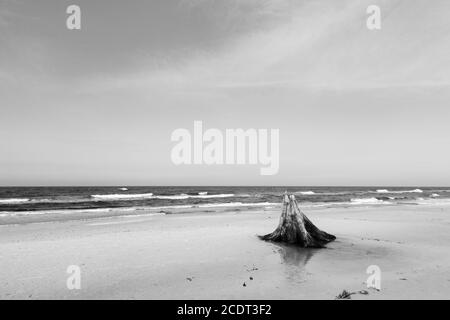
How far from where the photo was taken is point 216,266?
23.7 ft

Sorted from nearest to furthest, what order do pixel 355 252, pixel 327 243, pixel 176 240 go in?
1. pixel 355 252
2. pixel 327 243
3. pixel 176 240

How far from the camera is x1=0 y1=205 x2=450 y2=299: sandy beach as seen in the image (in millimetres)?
5496

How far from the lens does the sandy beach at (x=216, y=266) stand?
5.50 meters

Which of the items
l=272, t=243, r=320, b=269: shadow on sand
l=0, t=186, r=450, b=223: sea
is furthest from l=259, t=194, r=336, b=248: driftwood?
l=0, t=186, r=450, b=223: sea

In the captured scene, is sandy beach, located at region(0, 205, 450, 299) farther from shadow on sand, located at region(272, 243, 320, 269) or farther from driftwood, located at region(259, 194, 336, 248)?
driftwood, located at region(259, 194, 336, 248)

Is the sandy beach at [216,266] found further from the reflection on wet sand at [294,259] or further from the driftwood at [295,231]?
the driftwood at [295,231]

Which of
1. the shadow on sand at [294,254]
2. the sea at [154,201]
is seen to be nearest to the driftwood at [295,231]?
the shadow on sand at [294,254]

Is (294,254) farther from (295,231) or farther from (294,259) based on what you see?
(295,231)

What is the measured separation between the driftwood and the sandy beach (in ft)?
1.44

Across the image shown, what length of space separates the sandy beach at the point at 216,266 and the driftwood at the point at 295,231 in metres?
0.44
